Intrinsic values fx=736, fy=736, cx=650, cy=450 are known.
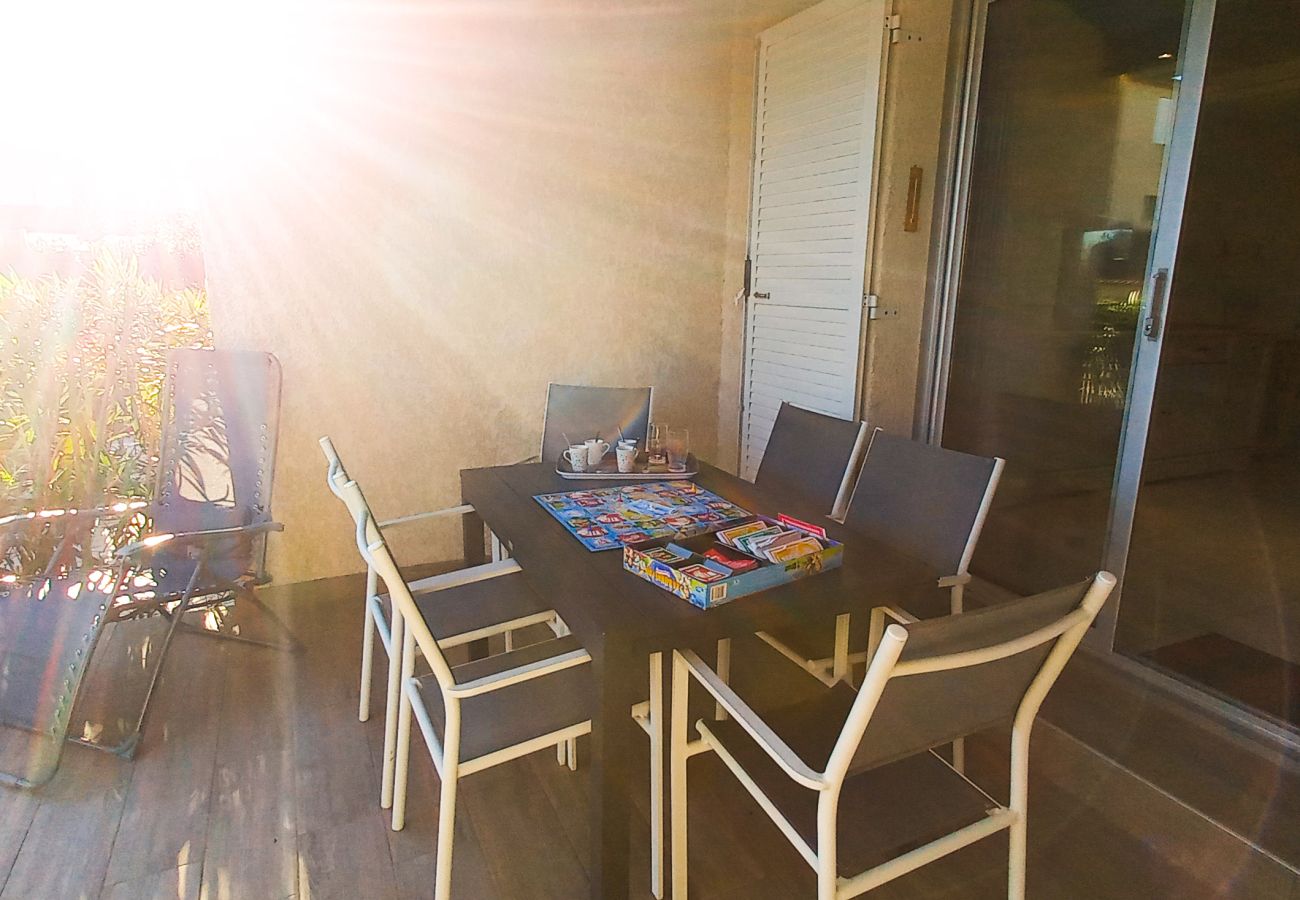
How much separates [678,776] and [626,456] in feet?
3.48

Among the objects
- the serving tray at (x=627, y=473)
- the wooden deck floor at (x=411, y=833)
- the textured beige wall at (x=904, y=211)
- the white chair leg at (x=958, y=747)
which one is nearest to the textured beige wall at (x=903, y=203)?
the textured beige wall at (x=904, y=211)

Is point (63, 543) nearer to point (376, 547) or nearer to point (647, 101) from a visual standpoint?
point (376, 547)

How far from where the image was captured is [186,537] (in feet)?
7.37

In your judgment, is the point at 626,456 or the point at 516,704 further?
the point at 626,456

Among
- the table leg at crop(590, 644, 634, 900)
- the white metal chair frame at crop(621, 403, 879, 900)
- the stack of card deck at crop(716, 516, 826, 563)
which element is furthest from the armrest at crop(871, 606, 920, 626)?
the table leg at crop(590, 644, 634, 900)

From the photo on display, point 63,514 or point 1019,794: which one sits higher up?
point 63,514

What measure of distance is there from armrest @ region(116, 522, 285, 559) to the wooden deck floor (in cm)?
52

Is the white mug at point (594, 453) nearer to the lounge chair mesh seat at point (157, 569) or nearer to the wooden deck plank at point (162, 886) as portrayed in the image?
the lounge chair mesh seat at point (157, 569)

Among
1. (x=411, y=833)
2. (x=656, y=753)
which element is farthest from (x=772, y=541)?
(x=411, y=833)

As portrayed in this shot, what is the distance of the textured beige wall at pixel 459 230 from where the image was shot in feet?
9.45

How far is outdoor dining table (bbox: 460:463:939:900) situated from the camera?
4.37 feet

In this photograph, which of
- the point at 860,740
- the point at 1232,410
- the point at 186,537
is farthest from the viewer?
the point at 1232,410

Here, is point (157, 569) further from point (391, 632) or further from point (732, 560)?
point (732, 560)

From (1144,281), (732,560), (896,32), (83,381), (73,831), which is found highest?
(896,32)
